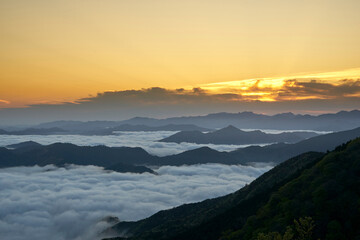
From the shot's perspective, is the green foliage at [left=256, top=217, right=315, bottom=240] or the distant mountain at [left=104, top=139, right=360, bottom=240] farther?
the distant mountain at [left=104, top=139, right=360, bottom=240]

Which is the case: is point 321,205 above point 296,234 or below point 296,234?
above

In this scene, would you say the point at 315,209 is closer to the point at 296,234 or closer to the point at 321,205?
the point at 321,205

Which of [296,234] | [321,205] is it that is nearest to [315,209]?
[321,205]

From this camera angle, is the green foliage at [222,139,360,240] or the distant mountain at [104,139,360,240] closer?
the green foliage at [222,139,360,240]

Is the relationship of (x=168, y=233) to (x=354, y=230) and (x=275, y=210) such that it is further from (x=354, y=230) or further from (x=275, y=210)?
(x=354, y=230)

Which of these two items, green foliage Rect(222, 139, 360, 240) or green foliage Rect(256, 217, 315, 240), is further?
green foliage Rect(222, 139, 360, 240)

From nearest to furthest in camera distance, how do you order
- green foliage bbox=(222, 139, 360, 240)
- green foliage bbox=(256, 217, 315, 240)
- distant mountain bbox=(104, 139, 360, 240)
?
green foliage bbox=(256, 217, 315, 240) < green foliage bbox=(222, 139, 360, 240) < distant mountain bbox=(104, 139, 360, 240)

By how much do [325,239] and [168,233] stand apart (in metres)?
98.7

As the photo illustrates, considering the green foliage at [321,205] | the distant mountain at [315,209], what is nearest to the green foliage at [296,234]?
the green foliage at [321,205]

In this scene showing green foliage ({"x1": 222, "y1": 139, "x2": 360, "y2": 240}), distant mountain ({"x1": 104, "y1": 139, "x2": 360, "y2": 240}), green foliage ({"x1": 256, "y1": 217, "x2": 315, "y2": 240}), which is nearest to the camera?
green foliage ({"x1": 256, "y1": 217, "x2": 315, "y2": 240})

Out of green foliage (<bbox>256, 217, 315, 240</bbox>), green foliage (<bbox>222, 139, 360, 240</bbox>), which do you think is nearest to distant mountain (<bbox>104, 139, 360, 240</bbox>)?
green foliage (<bbox>222, 139, 360, 240</bbox>)

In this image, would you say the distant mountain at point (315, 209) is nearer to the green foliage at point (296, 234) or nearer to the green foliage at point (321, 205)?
the green foliage at point (321, 205)

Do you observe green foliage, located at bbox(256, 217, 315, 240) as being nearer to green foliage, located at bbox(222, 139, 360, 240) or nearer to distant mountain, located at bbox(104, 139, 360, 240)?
green foliage, located at bbox(222, 139, 360, 240)

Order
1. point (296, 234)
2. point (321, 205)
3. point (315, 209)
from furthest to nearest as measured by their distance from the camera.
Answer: point (315, 209) → point (321, 205) → point (296, 234)
